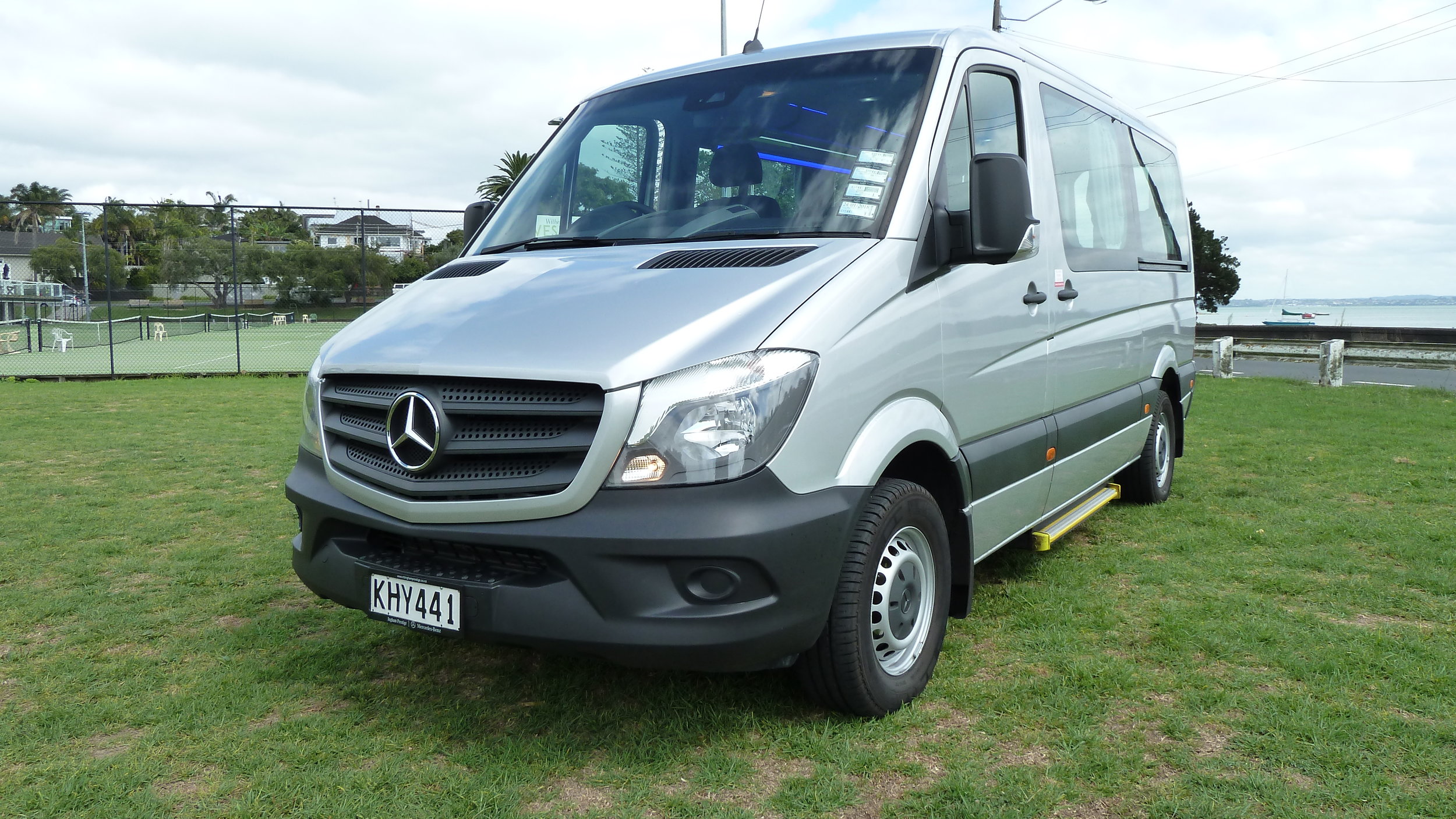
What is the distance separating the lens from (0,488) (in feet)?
23.2

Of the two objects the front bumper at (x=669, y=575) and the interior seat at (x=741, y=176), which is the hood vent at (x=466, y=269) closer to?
the interior seat at (x=741, y=176)

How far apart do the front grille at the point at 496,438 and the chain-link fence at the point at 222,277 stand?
1464 cm

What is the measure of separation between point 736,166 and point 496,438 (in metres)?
1.48

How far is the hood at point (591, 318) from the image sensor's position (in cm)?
276

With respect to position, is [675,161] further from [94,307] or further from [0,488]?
[94,307]

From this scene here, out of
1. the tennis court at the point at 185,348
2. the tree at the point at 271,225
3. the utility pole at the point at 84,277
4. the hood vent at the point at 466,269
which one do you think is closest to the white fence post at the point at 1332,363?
the hood vent at the point at 466,269

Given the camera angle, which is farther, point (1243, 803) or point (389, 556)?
point (389, 556)

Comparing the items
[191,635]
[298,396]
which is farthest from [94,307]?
[191,635]

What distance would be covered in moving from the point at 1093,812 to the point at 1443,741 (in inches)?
49.0

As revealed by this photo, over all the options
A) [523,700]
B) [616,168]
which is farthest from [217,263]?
[523,700]

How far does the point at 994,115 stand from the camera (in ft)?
13.1

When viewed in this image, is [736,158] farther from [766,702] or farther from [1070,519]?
[1070,519]

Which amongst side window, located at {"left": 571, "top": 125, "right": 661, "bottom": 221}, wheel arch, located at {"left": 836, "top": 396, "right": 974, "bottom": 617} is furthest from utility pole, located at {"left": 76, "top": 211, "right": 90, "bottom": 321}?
wheel arch, located at {"left": 836, "top": 396, "right": 974, "bottom": 617}

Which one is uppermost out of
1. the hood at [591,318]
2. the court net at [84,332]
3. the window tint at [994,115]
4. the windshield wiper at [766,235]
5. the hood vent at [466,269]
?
the window tint at [994,115]
